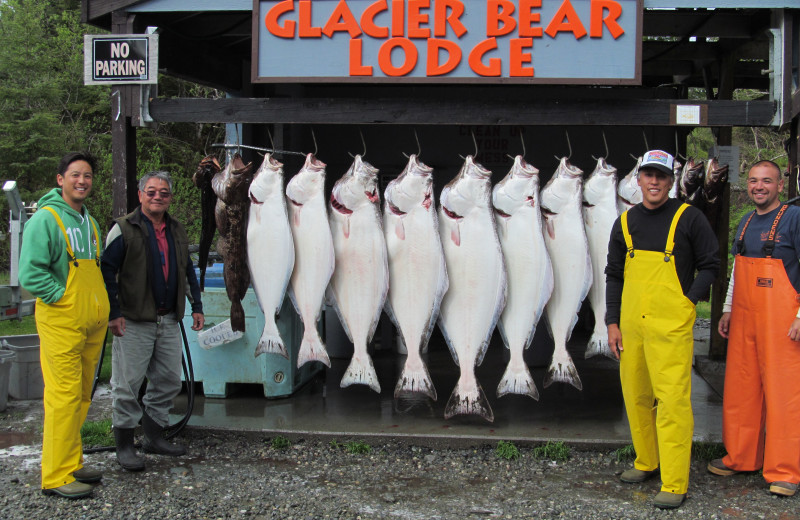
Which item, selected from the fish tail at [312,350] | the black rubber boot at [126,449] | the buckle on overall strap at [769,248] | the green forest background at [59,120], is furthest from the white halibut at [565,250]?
the green forest background at [59,120]

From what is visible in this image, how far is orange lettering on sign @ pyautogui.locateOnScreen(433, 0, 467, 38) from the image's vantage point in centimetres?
459

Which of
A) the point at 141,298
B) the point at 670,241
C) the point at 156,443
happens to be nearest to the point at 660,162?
the point at 670,241

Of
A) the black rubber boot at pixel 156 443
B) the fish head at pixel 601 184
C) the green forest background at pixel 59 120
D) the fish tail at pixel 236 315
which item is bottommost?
the black rubber boot at pixel 156 443

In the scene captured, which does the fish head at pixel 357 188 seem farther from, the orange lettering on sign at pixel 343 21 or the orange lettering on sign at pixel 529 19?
the orange lettering on sign at pixel 529 19

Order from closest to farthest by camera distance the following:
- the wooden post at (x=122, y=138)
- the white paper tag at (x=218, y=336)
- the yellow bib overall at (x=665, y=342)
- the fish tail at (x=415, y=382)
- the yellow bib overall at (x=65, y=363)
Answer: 1. the yellow bib overall at (x=665, y=342)
2. the yellow bib overall at (x=65, y=363)
3. the fish tail at (x=415, y=382)
4. the wooden post at (x=122, y=138)
5. the white paper tag at (x=218, y=336)

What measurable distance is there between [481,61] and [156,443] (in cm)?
327

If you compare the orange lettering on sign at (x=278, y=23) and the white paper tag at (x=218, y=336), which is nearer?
the orange lettering on sign at (x=278, y=23)

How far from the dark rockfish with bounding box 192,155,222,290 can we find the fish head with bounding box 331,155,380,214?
896 mm

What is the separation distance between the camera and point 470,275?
4.76 m

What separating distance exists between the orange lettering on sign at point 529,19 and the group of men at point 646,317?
3.72 feet

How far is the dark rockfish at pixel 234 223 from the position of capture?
4812mm

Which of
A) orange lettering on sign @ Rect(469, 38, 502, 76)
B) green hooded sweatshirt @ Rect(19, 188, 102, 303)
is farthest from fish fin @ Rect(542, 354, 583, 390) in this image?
green hooded sweatshirt @ Rect(19, 188, 102, 303)

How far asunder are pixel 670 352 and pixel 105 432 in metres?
3.94

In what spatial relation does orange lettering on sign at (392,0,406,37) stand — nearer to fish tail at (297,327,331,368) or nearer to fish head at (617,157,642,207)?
fish head at (617,157,642,207)
